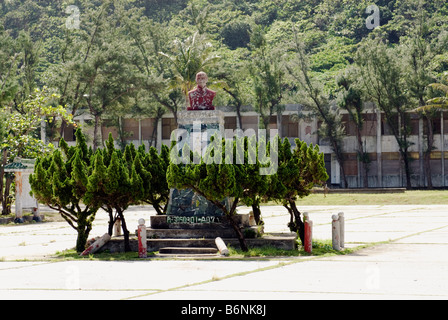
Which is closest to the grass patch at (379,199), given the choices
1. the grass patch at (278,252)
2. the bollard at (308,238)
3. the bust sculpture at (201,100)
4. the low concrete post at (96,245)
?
the bust sculpture at (201,100)

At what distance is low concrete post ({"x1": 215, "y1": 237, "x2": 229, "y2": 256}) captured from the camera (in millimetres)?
14727

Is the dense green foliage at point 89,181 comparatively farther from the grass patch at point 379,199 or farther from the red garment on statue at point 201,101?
the grass patch at point 379,199

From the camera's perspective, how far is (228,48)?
83.3 meters

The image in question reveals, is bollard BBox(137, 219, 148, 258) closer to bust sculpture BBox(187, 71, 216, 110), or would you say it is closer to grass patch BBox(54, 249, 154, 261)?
grass patch BBox(54, 249, 154, 261)

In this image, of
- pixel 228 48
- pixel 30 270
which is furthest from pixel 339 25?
pixel 30 270

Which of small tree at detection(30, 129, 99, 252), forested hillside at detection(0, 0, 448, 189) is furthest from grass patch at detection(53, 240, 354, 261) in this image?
forested hillside at detection(0, 0, 448, 189)

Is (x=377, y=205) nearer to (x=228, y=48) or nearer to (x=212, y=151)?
(x=212, y=151)

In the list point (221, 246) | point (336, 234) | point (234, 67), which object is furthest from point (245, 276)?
point (234, 67)

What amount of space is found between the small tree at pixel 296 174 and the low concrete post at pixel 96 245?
4.11 meters

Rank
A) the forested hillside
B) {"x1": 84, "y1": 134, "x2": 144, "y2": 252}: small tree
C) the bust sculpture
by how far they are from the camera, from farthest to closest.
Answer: the forested hillside < the bust sculpture < {"x1": 84, "y1": 134, "x2": 144, "y2": 252}: small tree

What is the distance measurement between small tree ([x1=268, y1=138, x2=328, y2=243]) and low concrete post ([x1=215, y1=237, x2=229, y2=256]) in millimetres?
1630

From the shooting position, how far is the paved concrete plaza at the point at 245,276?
9945mm

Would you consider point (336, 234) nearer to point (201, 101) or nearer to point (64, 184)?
point (201, 101)

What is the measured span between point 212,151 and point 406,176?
43391 mm
